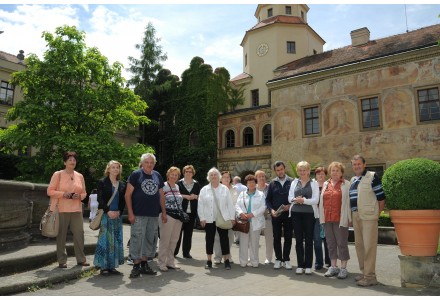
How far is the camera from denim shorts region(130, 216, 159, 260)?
6.08 meters

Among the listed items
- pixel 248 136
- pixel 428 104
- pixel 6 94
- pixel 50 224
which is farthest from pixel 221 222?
pixel 6 94

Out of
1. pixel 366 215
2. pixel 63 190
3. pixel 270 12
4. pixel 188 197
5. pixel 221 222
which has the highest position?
pixel 270 12

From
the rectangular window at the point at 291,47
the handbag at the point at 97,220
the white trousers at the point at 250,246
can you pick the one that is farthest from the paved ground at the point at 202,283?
the rectangular window at the point at 291,47

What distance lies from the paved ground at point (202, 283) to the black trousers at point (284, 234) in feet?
1.10

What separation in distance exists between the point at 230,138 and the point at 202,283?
74.4ft

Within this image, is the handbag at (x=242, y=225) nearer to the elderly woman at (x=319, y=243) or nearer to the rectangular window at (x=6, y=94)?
the elderly woman at (x=319, y=243)

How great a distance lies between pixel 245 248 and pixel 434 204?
363 centimetres

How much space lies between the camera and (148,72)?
3447 cm

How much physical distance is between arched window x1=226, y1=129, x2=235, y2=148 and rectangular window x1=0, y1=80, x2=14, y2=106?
64.3 ft

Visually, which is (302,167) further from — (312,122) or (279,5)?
(279,5)

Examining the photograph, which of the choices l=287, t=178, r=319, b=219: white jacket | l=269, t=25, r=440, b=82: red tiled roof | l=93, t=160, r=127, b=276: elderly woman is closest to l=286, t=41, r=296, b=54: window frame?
l=269, t=25, r=440, b=82: red tiled roof

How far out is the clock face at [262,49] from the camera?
3138 centimetres

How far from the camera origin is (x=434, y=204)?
17.0ft

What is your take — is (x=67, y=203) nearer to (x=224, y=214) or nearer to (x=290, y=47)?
(x=224, y=214)
